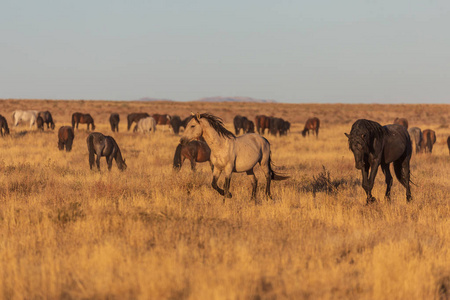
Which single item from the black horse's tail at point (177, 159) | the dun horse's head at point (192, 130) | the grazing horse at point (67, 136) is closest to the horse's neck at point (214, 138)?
the dun horse's head at point (192, 130)

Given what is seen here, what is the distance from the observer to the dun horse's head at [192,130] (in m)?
8.55

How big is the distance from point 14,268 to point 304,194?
6767 mm

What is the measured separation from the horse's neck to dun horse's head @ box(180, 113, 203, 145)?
11 centimetres

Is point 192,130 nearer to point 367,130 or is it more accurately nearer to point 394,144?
point 367,130

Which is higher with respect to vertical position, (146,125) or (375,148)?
(375,148)

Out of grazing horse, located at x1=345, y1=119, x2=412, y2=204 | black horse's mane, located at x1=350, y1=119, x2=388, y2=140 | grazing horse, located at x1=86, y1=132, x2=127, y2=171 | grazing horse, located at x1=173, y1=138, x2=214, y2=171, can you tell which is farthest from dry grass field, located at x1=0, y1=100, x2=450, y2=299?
grazing horse, located at x1=86, y1=132, x2=127, y2=171

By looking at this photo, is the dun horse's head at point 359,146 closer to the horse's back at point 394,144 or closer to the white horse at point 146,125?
the horse's back at point 394,144

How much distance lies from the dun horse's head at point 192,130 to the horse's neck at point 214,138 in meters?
0.11

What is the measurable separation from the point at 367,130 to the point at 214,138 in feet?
10.0

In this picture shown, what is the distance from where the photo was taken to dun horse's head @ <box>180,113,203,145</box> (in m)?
8.55

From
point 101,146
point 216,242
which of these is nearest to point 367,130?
point 216,242

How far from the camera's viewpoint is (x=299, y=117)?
69.9 metres

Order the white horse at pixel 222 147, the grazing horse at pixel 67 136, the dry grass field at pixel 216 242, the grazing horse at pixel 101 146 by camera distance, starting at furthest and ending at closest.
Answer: the grazing horse at pixel 67 136 < the grazing horse at pixel 101 146 < the white horse at pixel 222 147 < the dry grass field at pixel 216 242

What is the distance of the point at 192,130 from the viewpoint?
863cm
